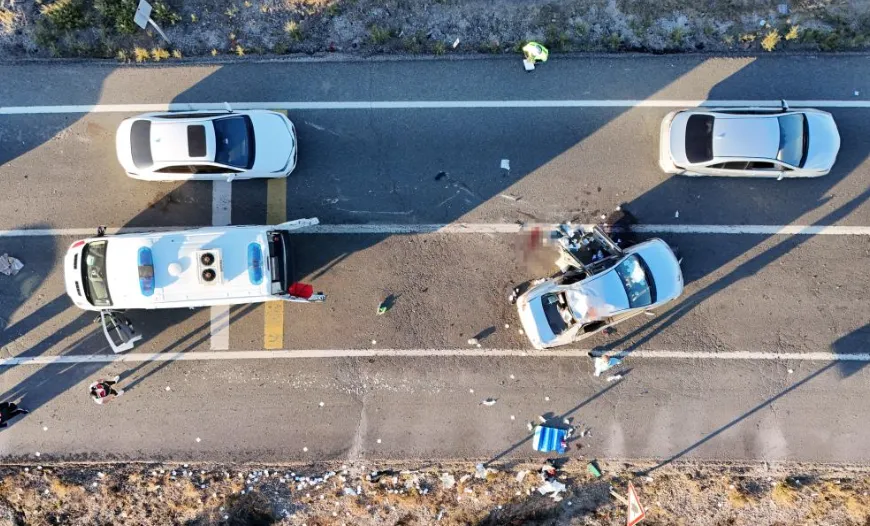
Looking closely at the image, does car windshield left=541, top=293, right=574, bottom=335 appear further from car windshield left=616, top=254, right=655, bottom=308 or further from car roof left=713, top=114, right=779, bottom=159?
car roof left=713, top=114, right=779, bottom=159

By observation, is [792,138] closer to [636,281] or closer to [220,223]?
[636,281]

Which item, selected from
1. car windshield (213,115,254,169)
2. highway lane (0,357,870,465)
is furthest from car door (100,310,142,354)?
car windshield (213,115,254,169)

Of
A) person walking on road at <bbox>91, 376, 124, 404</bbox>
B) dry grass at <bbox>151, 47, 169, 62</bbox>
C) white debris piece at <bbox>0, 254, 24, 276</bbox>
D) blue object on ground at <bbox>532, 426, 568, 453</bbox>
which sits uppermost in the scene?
dry grass at <bbox>151, 47, 169, 62</bbox>

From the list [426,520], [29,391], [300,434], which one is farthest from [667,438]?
[29,391]

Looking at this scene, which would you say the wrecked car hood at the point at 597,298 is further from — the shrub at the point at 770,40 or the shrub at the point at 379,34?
the shrub at the point at 379,34

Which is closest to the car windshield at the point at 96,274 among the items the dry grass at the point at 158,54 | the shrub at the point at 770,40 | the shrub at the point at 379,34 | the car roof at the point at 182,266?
the car roof at the point at 182,266

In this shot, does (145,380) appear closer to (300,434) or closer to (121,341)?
(121,341)
